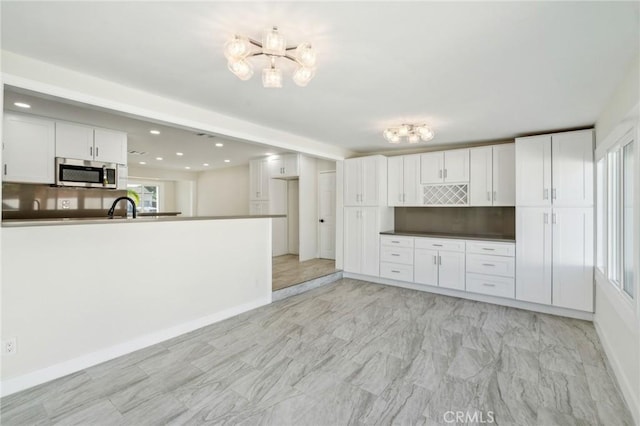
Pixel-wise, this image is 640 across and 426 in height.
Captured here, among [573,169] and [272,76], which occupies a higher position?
[272,76]

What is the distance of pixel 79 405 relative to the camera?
196cm

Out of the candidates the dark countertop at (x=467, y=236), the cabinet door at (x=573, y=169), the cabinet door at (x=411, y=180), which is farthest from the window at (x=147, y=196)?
the cabinet door at (x=573, y=169)

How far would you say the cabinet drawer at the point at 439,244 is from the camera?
4.41 meters

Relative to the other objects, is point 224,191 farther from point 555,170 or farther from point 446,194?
point 555,170

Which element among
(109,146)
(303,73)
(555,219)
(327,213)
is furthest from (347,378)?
(109,146)

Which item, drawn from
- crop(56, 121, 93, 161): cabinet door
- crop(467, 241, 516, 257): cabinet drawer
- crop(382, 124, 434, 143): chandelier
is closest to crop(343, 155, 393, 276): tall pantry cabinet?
crop(382, 124, 434, 143): chandelier

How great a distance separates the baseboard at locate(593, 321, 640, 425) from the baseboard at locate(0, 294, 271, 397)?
3.57m

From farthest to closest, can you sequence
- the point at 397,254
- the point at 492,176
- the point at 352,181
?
the point at 352,181 → the point at 397,254 → the point at 492,176

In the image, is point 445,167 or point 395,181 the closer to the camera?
point 445,167

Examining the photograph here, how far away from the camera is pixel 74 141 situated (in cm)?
407

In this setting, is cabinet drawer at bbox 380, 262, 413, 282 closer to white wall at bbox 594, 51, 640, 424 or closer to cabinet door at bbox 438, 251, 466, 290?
cabinet door at bbox 438, 251, 466, 290

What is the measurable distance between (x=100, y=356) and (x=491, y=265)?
15.5 ft

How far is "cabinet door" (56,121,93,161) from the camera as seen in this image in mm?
3949

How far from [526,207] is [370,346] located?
2920mm
